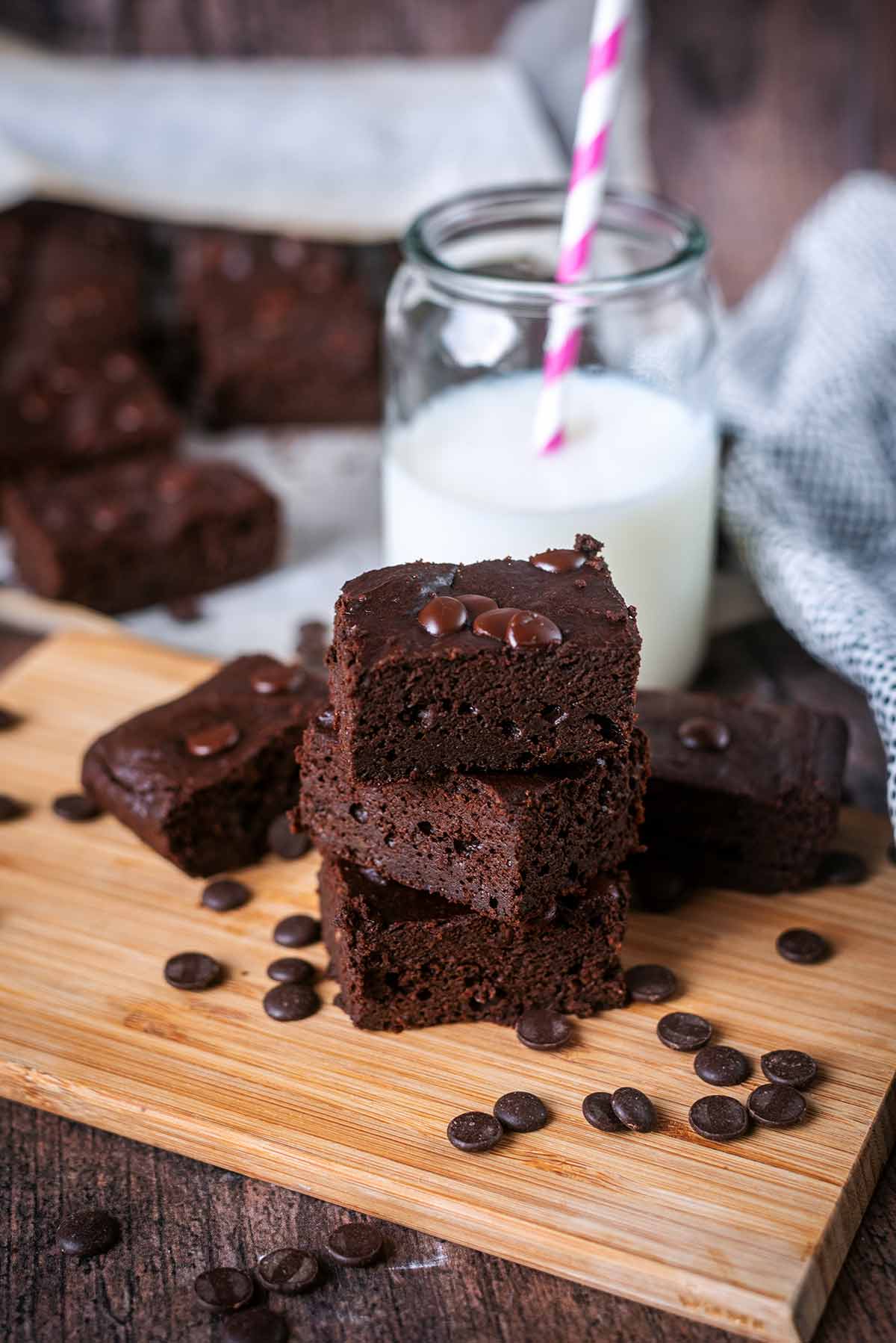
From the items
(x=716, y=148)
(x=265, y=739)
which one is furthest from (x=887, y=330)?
(x=265, y=739)

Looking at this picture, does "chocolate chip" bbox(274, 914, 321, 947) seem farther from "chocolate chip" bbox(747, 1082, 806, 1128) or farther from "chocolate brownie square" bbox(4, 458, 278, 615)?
"chocolate brownie square" bbox(4, 458, 278, 615)

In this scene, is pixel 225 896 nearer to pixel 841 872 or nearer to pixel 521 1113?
pixel 521 1113

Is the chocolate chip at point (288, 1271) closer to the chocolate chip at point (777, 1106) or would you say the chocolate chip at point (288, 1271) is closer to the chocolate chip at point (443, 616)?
the chocolate chip at point (777, 1106)

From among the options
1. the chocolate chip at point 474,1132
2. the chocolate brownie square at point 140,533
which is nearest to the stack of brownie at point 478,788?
the chocolate chip at point 474,1132

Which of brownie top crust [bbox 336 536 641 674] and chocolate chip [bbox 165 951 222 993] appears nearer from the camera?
brownie top crust [bbox 336 536 641 674]

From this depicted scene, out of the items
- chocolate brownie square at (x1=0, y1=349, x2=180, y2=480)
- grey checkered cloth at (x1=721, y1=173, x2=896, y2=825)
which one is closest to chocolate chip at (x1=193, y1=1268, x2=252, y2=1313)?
grey checkered cloth at (x1=721, y1=173, x2=896, y2=825)

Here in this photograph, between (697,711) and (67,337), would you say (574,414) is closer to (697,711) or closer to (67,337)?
(697,711)

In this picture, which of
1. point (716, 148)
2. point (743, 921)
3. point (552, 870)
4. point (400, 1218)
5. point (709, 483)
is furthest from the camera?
point (716, 148)
